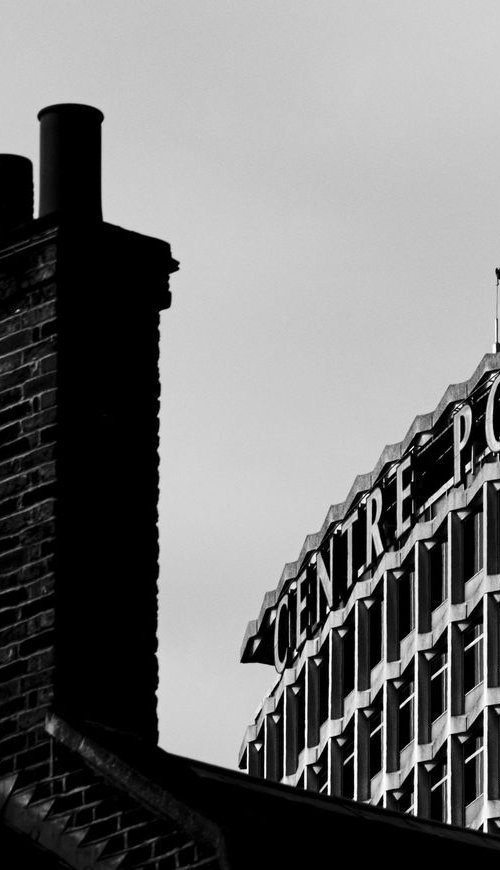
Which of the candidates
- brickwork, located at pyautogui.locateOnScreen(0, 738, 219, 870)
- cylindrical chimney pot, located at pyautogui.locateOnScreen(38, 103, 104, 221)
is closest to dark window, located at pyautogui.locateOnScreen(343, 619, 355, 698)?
cylindrical chimney pot, located at pyautogui.locateOnScreen(38, 103, 104, 221)

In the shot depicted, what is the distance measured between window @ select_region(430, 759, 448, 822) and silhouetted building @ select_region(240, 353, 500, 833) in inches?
1.8

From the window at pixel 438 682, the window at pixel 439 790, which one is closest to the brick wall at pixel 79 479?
the window at pixel 439 790

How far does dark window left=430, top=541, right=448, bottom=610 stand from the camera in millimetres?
87375

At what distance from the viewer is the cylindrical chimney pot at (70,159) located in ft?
43.6

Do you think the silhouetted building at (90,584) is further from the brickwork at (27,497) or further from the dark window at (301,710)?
the dark window at (301,710)

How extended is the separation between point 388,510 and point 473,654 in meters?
5.77

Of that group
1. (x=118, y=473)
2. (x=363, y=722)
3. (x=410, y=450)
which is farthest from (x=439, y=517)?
(x=118, y=473)

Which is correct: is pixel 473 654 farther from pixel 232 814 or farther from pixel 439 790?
pixel 232 814

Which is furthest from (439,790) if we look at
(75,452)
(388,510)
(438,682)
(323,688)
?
(75,452)

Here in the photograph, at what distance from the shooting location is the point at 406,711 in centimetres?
8944

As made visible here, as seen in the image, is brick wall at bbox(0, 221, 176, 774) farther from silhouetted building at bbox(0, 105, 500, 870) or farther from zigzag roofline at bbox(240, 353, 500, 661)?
zigzag roofline at bbox(240, 353, 500, 661)

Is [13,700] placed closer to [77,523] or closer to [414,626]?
[77,523]

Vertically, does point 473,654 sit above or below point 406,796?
above

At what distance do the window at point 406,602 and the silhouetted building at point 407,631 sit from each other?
7 cm
